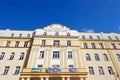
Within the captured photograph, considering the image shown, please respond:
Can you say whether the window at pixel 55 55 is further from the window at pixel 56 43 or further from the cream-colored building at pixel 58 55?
the window at pixel 56 43

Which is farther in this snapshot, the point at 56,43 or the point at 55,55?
the point at 56,43

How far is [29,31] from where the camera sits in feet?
121

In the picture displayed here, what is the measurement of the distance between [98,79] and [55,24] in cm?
1900

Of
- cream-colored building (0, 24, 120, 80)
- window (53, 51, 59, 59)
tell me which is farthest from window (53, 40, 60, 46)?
window (53, 51, 59, 59)

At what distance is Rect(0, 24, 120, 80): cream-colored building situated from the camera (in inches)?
912

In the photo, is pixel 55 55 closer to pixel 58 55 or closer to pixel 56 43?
pixel 58 55

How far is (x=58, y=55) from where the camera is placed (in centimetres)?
2767

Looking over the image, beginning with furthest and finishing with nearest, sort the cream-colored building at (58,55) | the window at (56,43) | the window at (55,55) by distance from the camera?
the window at (56,43) → the window at (55,55) → the cream-colored building at (58,55)

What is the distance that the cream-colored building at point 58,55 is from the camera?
76.0ft

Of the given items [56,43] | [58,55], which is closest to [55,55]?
[58,55]

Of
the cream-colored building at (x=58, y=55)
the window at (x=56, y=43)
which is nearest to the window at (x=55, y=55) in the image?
the cream-colored building at (x=58, y=55)

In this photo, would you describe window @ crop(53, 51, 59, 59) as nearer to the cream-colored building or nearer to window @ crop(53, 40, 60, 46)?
the cream-colored building

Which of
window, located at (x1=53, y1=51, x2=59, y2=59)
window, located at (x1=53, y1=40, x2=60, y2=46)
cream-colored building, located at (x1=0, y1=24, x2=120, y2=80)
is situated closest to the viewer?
cream-colored building, located at (x1=0, y1=24, x2=120, y2=80)

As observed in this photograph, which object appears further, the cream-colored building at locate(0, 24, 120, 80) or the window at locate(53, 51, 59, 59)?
the window at locate(53, 51, 59, 59)
